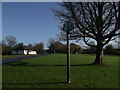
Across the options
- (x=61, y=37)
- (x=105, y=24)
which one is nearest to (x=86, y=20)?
(x=105, y=24)

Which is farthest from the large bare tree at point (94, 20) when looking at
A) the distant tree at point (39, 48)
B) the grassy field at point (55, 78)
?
the distant tree at point (39, 48)

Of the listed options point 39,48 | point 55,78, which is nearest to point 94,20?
point 55,78

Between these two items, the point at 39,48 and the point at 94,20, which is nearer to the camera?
the point at 94,20

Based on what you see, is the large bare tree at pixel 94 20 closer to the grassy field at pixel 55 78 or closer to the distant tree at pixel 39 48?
the grassy field at pixel 55 78

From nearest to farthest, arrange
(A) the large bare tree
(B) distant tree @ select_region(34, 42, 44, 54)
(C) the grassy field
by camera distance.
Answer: (C) the grassy field, (A) the large bare tree, (B) distant tree @ select_region(34, 42, 44, 54)

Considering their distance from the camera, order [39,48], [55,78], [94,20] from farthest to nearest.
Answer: [39,48]
[94,20]
[55,78]

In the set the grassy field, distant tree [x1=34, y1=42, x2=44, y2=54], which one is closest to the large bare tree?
the grassy field

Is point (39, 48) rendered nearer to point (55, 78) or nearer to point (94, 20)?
point (94, 20)

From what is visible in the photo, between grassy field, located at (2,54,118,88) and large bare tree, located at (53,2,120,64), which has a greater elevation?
large bare tree, located at (53,2,120,64)

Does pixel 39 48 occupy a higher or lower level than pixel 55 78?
higher

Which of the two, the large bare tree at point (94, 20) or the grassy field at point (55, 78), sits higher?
the large bare tree at point (94, 20)

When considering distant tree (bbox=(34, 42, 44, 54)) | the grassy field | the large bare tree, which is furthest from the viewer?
distant tree (bbox=(34, 42, 44, 54))

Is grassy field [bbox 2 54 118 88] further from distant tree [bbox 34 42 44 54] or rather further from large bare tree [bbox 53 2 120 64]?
distant tree [bbox 34 42 44 54]

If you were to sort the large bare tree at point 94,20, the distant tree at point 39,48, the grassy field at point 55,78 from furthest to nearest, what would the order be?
the distant tree at point 39,48 → the large bare tree at point 94,20 → the grassy field at point 55,78
